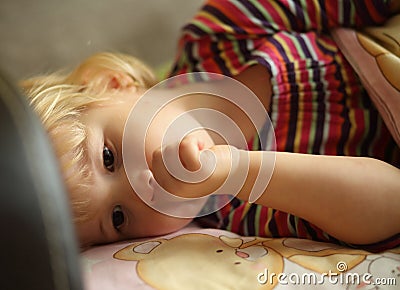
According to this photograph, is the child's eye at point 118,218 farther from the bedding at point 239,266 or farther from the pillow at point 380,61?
the pillow at point 380,61

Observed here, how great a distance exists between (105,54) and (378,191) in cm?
51

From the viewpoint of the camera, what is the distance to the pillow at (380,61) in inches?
30.7

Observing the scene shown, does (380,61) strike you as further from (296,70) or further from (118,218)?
(118,218)

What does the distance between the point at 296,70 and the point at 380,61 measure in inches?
4.4

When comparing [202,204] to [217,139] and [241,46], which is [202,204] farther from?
[241,46]

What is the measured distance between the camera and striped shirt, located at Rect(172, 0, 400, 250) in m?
0.82

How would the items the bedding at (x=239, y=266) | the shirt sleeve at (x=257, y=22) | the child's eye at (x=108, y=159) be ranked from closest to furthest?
the bedding at (x=239, y=266)
the child's eye at (x=108, y=159)
the shirt sleeve at (x=257, y=22)

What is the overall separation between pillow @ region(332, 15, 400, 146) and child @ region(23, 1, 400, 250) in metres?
0.02

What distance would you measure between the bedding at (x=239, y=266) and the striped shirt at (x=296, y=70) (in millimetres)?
63

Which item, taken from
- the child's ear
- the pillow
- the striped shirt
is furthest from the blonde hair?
the pillow

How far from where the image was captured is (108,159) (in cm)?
76

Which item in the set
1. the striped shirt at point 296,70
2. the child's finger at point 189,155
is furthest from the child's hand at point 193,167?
the striped shirt at point 296,70

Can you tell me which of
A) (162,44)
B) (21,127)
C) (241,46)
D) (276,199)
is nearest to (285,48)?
(241,46)

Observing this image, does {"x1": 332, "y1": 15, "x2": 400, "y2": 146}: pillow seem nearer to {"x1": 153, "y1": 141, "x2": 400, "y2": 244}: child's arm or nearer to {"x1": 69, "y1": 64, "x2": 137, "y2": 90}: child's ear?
{"x1": 153, "y1": 141, "x2": 400, "y2": 244}: child's arm
